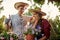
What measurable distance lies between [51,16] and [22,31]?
0.90 ft

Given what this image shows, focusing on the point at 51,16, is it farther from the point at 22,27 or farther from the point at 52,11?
the point at 22,27

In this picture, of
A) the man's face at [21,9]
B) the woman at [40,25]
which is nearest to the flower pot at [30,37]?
the woman at [40,25]

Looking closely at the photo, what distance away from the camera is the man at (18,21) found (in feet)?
4.76

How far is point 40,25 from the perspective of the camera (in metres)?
1.47

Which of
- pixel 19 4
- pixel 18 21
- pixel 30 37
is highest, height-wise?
pixel 19 4

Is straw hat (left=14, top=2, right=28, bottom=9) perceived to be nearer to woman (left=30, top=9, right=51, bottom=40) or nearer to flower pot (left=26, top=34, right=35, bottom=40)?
woman (left=30, top=9, right=51, bottom=40)

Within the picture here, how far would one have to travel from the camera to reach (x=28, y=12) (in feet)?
4.88

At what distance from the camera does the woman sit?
145cm

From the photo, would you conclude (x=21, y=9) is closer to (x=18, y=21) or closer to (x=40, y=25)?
(x=18, y=21)

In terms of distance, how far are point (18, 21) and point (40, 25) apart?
18cm

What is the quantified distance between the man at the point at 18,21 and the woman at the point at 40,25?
3.3 inches

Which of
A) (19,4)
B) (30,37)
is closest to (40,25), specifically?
(30,37)

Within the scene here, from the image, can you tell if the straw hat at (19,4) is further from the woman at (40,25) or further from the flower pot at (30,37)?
the flower pot at (30,37)

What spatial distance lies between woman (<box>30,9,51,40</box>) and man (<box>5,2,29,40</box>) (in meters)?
0.08
